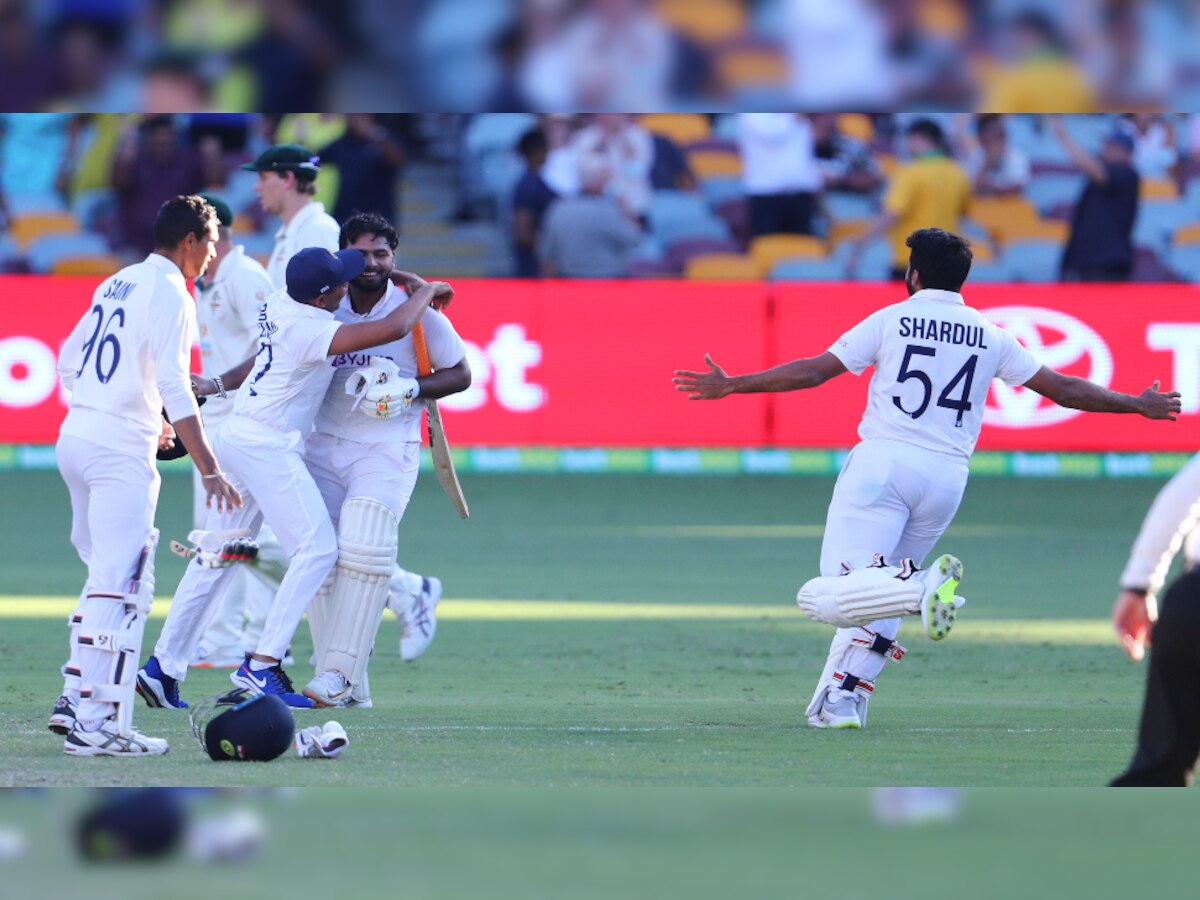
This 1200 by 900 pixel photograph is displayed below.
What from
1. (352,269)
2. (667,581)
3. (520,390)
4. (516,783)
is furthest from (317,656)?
(520,390)

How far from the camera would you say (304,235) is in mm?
9422

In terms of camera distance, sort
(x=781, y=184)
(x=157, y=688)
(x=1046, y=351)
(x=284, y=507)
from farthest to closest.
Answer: (x=781, y=184) < (x=1046, y=351) < (x=157, y=688) < (x=284, y=507)

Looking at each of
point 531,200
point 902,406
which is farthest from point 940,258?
point 531,200

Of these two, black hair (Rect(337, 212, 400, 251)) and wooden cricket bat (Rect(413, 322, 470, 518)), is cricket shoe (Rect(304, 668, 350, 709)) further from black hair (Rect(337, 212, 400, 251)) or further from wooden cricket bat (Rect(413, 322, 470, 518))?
black hair (Rect(337, 212, 400, 251))

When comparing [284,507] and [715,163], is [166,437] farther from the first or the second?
[715,163]

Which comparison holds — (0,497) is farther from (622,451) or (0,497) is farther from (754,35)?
(754,35)

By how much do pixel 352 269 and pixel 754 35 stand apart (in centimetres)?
564

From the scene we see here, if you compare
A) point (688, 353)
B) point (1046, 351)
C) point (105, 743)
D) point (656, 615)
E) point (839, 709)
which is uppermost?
point (1046, 351)

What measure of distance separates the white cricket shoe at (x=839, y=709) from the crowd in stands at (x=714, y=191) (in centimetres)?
1098

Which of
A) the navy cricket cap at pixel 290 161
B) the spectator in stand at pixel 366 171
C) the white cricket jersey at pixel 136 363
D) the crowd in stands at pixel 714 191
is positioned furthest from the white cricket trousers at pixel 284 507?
the crowd in stands at pixel 714 191

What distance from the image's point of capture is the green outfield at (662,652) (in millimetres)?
6363

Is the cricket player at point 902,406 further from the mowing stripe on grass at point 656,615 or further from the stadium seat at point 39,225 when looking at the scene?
the stadium seat at point 39,225

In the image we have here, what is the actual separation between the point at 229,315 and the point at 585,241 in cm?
865

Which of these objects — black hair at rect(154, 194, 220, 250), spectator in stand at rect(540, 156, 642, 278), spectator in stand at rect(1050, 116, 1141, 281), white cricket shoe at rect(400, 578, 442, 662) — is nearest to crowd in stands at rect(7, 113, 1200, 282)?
spectator in stand at rect(1050, 116, 1141, 281)
